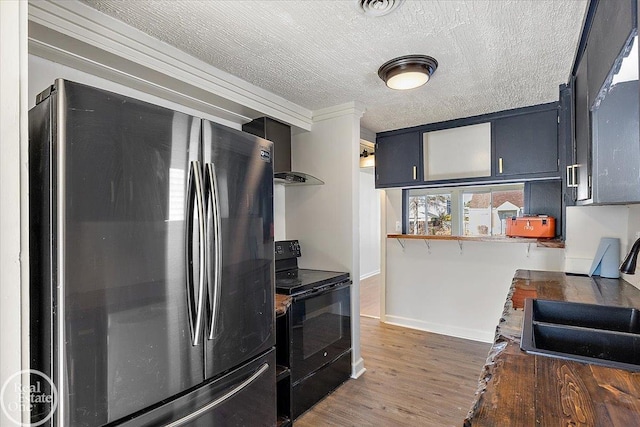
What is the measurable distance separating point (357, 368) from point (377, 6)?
8.53 feet

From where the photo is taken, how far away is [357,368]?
2.74 meters

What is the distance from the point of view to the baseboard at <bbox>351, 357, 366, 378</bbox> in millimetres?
2711

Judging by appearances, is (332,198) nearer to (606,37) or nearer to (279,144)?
(279,144)

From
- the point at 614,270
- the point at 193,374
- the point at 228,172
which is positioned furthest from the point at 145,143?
the point at 614,270

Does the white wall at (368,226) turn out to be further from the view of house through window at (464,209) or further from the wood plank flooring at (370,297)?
the view of house through window at (464,209)

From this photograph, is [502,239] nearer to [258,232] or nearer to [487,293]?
[487,293]

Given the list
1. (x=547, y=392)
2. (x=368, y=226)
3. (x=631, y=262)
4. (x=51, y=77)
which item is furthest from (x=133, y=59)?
(x=368, y=226)

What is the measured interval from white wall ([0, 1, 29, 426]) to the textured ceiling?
2.72ft

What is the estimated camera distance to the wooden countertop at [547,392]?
0.76 meters

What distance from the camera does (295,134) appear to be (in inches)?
118

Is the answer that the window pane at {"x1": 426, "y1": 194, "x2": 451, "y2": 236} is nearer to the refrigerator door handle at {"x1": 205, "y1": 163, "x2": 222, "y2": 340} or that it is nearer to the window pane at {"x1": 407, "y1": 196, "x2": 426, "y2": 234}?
the window pane at {"x1": 407, "y1": 196, "x2": 426, "y2": 234}

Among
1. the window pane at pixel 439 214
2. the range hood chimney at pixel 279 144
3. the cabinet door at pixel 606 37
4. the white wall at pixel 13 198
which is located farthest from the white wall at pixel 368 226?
the white wall at pixel 13 198

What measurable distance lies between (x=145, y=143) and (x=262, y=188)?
24.9 inches

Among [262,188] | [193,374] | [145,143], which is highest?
[145,143]
